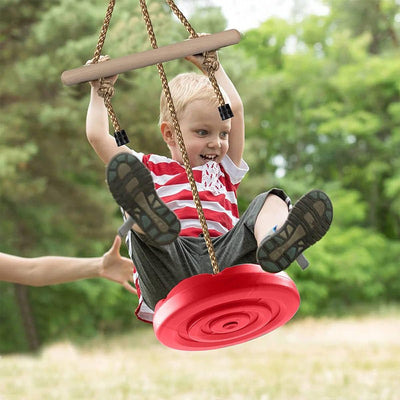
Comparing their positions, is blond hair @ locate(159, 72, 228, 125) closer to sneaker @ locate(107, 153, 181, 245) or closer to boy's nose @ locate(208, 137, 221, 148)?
boy's nose @ locate(208, 137, 221, 148)

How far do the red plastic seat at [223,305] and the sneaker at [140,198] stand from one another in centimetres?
21

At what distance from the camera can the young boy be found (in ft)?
5.51

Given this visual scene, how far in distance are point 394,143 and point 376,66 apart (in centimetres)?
144

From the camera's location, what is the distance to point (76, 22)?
7.75 metres

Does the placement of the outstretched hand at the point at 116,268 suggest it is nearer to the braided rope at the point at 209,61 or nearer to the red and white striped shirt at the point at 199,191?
the red and white striped shirt at the point at 199,191

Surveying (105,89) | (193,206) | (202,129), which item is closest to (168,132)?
(202,129)

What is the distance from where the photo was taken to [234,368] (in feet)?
28.3

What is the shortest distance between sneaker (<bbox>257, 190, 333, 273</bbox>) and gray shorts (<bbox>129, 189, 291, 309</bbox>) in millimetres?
208

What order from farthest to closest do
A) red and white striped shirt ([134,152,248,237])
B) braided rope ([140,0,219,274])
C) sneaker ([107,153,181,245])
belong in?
1. red and white striped shirt ([134,152,248,237])
2. braided rope ([140,0,219,274])
3. sneaker ([107,153,181,245])

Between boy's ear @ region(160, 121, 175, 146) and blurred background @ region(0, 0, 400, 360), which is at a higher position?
blurred background @ region(0, 0, 400, 360)

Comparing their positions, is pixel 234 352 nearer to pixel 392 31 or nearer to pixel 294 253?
pixel 392 31

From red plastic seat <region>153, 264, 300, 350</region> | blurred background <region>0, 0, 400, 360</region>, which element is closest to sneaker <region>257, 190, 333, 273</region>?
red plastic seat <region>153, 264, 300, 350</region>

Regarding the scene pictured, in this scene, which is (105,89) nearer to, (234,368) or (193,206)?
(193,206)

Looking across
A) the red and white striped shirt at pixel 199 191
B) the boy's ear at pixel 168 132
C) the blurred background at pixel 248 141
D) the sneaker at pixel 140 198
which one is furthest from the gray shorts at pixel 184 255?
the blurred background at pixel 248 141
